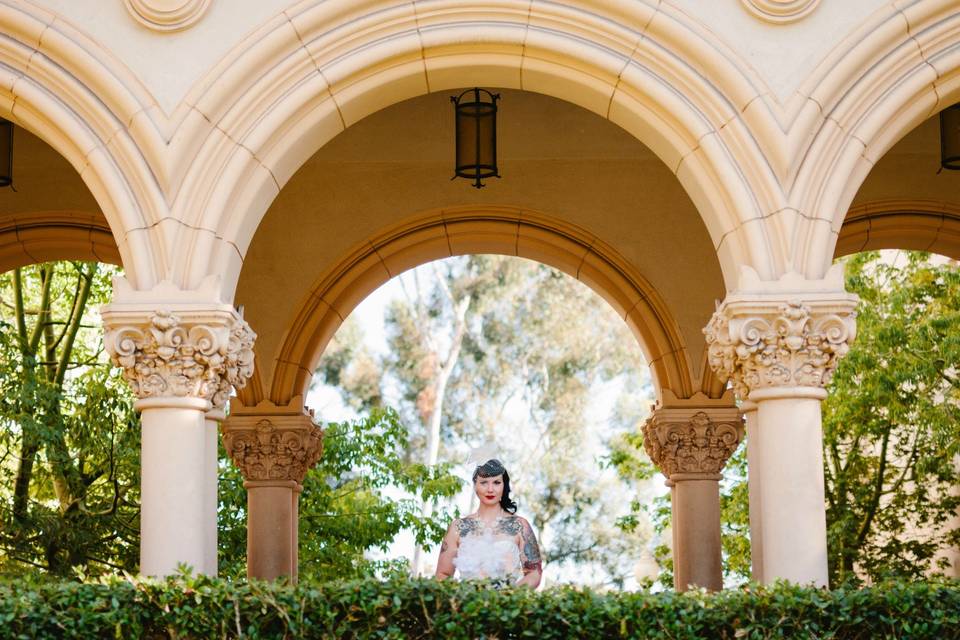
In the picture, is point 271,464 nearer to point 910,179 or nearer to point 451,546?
point 451,546

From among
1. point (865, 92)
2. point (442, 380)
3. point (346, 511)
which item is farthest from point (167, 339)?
point (442, 380)

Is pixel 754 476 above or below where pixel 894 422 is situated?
below

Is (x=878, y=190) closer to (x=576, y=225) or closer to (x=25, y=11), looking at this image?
(x=576, y=225)

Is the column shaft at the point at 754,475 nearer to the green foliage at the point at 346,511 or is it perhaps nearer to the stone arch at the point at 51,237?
the stone arch at the point at 51,237

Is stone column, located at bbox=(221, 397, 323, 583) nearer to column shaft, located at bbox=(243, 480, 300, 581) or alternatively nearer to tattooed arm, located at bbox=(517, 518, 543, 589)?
column shaft, located at bbox=(243, 480, 300, 581)

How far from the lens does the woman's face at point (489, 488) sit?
826cm

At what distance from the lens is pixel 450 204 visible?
41.9 ft

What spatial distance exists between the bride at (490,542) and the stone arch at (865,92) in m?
2.26

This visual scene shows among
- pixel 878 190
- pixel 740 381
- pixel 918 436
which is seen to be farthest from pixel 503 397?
pixel 740 381

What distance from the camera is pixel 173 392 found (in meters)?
7.94

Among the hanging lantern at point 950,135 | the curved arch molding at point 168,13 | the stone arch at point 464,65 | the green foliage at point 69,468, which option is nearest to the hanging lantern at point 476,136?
the stone arch at point 464,65

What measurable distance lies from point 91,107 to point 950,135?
19.6 ft

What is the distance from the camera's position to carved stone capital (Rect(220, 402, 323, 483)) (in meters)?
12.9

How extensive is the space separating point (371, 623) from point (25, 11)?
4074 mm
